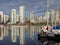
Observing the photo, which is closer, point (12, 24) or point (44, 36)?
point (44, 36)

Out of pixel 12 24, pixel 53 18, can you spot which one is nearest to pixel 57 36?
pixel 53 18

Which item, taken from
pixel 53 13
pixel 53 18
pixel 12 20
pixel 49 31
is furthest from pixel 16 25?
pixel 49 31

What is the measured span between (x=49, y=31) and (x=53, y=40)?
1.28m

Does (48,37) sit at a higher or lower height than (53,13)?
lower

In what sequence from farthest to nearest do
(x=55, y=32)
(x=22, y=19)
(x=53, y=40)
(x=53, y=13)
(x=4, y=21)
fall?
(x=4, y=21) < (x=22, y=19) < (x=53, y=13) < (x=55, y=32) < (x=53, y=40)

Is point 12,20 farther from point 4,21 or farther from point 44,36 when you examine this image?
point 44,36

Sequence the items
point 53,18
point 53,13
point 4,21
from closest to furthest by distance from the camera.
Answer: point 53,18
point 53,13
point 4,21

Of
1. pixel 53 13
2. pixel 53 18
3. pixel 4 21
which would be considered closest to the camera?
pixel 53 18

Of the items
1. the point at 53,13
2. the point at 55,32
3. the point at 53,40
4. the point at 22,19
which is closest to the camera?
the point at 53,40

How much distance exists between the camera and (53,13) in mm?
24625

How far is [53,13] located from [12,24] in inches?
395

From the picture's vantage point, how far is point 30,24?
32156mm

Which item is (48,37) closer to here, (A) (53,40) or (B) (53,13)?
(A) (53,40)

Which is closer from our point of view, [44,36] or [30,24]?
[44,36]
